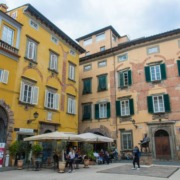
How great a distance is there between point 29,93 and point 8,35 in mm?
4727

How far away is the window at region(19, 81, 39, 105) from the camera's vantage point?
53.4 ft

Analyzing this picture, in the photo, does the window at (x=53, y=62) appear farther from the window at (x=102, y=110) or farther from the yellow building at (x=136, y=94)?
the window at (x=102, y=110)

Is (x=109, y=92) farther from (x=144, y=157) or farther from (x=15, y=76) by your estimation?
(x=15, y=76)

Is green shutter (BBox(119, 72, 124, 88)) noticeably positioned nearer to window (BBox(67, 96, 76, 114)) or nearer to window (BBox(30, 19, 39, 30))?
window (BBox(67, 96, 76, 114))

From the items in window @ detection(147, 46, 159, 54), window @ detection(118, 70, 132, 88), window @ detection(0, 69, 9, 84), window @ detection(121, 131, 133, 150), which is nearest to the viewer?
window @ detection(0, 69, 9, 84)

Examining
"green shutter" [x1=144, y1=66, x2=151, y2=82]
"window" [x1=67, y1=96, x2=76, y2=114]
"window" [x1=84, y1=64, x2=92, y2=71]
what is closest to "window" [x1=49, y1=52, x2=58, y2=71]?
"window" [x1=67, y1=96, x2=76, y2=114]

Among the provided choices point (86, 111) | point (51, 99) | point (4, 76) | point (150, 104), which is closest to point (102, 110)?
point (86, 111)

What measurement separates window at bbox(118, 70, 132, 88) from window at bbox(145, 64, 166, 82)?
1982 mm

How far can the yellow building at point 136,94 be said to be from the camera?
65.9 feet

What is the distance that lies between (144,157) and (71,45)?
13.8m

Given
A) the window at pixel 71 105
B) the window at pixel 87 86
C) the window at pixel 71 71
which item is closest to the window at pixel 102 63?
the window at pixel 87 86

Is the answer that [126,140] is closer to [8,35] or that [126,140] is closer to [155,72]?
[155,72]

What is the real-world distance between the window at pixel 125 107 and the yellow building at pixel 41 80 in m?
4.81

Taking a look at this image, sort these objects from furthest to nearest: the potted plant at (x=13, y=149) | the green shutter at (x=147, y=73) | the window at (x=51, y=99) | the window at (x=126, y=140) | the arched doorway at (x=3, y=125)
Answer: the green shutter at (x=147, y=73)
the window at (x=126, y=140)
the window at (x=51, y=99)
the arched doorway at (x=3, y=125)
the potted plant at (x=13, y=149)
